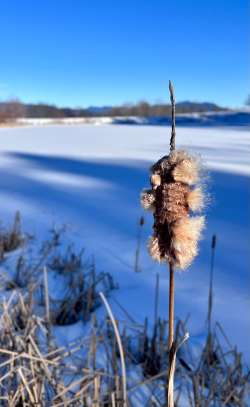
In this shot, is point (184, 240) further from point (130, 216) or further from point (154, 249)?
point (130, 216)

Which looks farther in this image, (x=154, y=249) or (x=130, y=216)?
(x=130, y=216)

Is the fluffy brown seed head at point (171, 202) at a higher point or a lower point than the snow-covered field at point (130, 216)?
higher

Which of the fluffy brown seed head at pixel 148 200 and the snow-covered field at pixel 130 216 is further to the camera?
the snow-covered field at pixel 130 216

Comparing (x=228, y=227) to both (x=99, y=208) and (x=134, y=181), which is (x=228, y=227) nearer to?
(x=99, y=208)

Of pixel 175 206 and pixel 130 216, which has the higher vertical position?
pixel 175 206

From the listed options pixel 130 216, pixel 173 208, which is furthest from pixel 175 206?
pixel 130 216

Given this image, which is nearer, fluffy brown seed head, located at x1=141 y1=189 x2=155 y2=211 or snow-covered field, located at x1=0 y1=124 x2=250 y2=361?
fluffy brown seed head, located at x1=141 y1=189 x2=155 y2=211

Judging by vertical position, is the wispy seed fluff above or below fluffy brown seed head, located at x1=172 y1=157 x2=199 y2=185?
below
